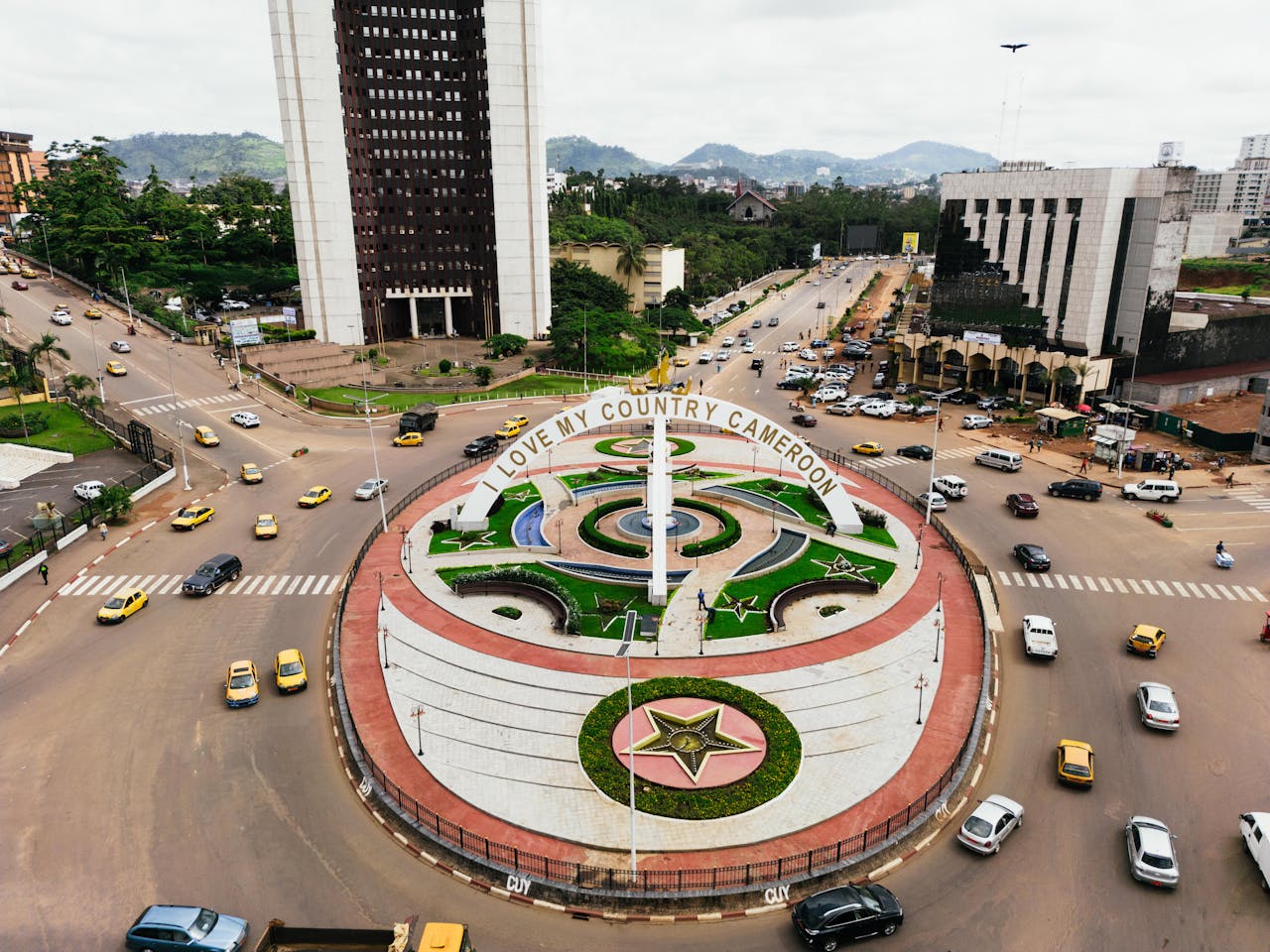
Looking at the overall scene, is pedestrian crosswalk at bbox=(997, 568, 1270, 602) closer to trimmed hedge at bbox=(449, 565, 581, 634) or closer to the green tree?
trimmed hedge at bbox=(449, 565, 581, 634)

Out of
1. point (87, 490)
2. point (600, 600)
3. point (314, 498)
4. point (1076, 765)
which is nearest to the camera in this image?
point (1076, 765)

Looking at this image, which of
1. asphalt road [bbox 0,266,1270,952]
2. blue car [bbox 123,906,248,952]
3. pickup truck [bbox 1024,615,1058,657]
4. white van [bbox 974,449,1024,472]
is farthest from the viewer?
white van [bbox 974,449,1024,472]

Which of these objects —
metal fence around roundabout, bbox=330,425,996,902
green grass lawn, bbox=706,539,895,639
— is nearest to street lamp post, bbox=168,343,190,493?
metal fence around roundabout, bbox=330,425,996,902

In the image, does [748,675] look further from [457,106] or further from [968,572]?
[457,106]

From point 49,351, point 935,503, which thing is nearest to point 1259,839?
point 935,503

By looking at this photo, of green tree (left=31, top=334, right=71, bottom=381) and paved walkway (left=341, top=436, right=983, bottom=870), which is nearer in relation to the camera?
paved walkway (left=341, top=436, right=983, bottom=870)

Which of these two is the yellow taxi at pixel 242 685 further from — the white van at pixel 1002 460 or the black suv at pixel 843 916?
the white van at pixel 1002 460

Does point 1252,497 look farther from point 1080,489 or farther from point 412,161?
point 412,161

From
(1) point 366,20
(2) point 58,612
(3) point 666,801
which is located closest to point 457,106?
(1) point 366,20
